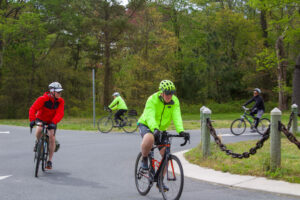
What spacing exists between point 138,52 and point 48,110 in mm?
28212

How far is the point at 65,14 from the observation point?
3781cm

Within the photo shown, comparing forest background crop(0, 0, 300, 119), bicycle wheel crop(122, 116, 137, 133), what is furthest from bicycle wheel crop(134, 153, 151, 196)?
forest background crop(0, 0, 300, 119)

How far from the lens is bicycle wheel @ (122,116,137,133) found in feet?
55.5

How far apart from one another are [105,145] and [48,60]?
26643mm

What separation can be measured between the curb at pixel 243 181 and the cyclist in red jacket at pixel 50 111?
9.40 feet

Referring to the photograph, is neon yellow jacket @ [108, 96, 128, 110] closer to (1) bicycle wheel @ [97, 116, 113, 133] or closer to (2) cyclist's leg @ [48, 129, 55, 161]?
(1) bicycle wheel @ [97, 116, 113, 133]

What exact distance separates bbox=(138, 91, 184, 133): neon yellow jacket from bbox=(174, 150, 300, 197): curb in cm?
176

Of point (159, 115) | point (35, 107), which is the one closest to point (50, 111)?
point (35, 107)

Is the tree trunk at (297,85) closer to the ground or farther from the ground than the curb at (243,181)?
farther from the ground

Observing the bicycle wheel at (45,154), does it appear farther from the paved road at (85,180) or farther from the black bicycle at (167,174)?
the black bicycle at (167,174)

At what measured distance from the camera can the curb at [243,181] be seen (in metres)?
6.02

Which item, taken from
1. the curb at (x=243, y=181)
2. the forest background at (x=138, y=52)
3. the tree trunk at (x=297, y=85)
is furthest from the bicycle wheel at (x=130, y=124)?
the forest background at (x=138, y=52)

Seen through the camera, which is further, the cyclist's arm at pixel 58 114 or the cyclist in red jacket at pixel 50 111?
the cyclist's arm at pixel 58 114

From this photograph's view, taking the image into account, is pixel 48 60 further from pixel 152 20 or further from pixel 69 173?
pixel 69 173
